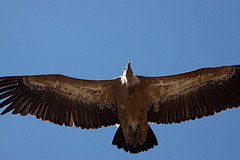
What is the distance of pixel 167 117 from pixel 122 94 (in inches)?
54.3

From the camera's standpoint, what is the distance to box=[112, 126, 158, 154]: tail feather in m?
9.67

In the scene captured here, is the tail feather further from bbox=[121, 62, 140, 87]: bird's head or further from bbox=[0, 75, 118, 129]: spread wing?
bbox=[121, 62, 140, 87]: bird's head

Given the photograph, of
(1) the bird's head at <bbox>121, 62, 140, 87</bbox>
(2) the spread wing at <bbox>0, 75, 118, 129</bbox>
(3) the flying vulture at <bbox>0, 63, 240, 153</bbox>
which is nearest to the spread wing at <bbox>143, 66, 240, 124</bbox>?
(3) the flying vulture at <bbox>0, 63, 240, 153</bbox>

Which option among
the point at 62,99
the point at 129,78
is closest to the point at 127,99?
the point at 129,78

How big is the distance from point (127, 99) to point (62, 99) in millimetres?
1657

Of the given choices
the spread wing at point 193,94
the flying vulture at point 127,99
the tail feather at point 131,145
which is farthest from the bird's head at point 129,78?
the tail feather at point 131,145

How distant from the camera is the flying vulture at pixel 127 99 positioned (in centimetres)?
955

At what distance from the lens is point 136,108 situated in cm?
948

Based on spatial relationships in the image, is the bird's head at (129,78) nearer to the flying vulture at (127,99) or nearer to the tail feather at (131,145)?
the flying vulture at (127,99)

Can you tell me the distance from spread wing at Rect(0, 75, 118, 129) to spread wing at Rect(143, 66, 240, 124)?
106cm

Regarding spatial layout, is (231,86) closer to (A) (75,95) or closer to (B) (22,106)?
(A) (75,95)

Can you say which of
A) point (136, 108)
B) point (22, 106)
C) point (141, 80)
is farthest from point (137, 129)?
point (22, 106)

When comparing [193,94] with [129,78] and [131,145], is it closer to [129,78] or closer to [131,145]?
[129,78]

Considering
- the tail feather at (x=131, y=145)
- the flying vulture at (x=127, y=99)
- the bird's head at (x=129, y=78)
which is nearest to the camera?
the bird's head at (x=129, y=78)
